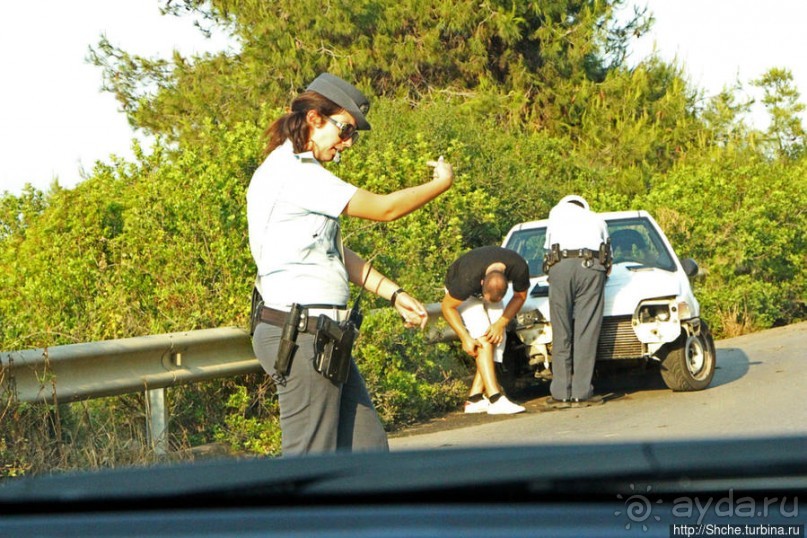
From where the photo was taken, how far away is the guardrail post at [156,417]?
23.7 feet

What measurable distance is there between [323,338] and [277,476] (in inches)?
103

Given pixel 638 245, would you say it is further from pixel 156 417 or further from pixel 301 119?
pixel 301 119

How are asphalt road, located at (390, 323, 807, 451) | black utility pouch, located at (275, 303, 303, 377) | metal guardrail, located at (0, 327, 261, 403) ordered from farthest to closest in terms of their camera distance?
1. asphalt road, located at (390, 323, 807, 451)
2. metal guardrail, located at (0, 327, 261, 403)
3. black utility pouch, located at (275, 303, 303, 377)

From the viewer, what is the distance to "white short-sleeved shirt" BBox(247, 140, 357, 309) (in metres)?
4.40

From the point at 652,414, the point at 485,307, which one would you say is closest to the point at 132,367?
the point at 485,307

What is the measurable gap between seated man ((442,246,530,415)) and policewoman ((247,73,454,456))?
5410 millimetres

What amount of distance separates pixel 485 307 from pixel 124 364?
Answer: 12.9ft

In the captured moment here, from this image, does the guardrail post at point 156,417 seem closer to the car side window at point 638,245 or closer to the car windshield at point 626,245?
the car windshield at point 626,245

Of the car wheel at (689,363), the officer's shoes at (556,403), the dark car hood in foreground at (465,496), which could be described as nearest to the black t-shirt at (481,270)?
the officer's shoes at (556,403)

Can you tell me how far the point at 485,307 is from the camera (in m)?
10.3

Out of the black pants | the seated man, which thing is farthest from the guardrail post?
the seated man

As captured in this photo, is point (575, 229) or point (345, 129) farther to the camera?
point (575, 229)

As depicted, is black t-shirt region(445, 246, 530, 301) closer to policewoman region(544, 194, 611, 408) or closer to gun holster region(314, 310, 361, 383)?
policewoman region(544, 194, 611, 408)

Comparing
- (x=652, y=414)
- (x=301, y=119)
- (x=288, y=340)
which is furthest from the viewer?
(x=652, y=414)
